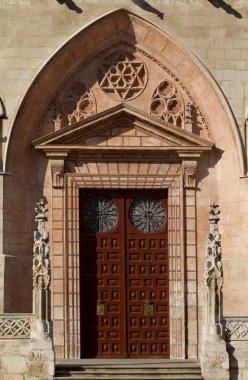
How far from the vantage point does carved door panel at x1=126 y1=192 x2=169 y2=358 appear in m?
21.8

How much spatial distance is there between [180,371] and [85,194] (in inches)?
162

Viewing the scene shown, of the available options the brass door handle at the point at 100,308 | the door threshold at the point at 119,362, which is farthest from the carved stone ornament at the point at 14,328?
the brass door handle at the point at 100,308

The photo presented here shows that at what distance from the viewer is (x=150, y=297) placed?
21906mm

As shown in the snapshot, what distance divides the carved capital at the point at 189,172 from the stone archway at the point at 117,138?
0.8 inches

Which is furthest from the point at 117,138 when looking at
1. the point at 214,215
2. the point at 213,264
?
the point at 213,264

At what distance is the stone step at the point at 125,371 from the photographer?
64.1 ft

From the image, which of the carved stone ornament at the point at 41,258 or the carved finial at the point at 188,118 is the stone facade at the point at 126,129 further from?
the carved stone ornament at the point at 41,258

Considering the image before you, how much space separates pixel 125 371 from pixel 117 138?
15.3ft

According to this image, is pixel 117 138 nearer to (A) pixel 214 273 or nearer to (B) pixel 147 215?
(B) pixel 147 215

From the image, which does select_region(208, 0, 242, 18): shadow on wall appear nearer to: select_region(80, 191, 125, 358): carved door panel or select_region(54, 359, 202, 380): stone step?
select_region(80, 191, 125, 358): carved door panel

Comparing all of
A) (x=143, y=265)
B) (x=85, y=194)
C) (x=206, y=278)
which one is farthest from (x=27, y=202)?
(x=206, y=278)

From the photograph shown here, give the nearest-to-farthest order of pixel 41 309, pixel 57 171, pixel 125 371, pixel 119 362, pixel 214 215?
pixel 41 309 → pixel 125 371 → pixel 214 215 → pixel 119 362 → pixel 57 171

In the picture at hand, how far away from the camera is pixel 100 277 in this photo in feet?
71.7

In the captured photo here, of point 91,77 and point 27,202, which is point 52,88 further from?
point 27,202
